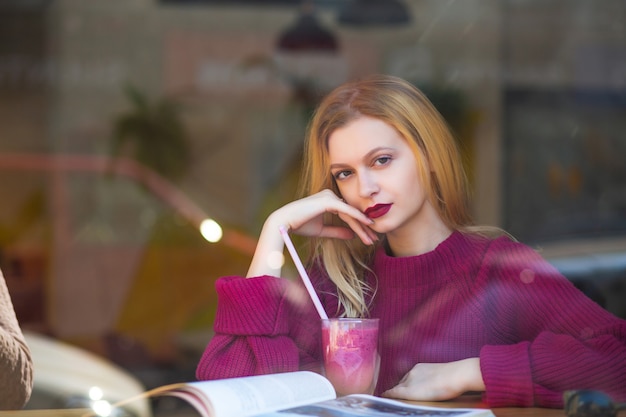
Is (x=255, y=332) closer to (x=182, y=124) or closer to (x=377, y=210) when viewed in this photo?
(x=377, y=210)

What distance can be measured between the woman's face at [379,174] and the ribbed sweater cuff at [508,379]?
290 millimetres

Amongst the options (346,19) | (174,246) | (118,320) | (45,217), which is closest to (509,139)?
(346,19)

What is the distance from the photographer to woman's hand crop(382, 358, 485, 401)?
151cm

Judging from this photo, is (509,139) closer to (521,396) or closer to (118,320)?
(118,320)

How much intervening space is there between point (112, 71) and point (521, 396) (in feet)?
14.8

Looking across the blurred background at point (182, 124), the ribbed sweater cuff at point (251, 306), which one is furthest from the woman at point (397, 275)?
the blurred background at point (182, 124)

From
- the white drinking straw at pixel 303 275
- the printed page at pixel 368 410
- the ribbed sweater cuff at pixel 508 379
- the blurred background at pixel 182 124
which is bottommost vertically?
the printed page at pixel 368 410

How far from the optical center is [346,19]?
207 inches

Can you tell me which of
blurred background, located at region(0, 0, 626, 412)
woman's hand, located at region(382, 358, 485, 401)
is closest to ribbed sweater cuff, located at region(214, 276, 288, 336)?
woman's hand, located at region(382, 358, 485, 401)

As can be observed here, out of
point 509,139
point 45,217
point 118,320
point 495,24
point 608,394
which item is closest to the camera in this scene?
point 608,394

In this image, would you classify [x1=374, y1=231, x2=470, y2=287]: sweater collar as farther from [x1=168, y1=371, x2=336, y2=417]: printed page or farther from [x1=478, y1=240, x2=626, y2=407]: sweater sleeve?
[x1=168, y1=371, x2=336, y2=417]: printed page

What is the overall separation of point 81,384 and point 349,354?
1.56 m

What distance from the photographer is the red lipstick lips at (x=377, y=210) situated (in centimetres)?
167

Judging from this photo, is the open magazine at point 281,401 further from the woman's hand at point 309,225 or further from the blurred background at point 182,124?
the blurred background at point 182,124
